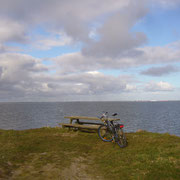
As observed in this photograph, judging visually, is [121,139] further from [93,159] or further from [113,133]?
[93,159]

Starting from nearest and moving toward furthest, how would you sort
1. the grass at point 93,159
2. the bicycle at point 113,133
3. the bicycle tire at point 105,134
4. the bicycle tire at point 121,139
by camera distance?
the grass at point 93,159 < the bicycle tire at point 121,139 < the bicycle at point 113,133 < the bicycle tire at point 105,134

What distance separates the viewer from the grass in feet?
21.4

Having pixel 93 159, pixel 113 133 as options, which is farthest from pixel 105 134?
pixel 93 159

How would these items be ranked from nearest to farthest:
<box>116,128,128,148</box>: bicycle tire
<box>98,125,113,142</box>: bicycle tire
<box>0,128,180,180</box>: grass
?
<box>0,128,180,180</box>: grass, <box>116,128,128,148</box>: bicycle tire, <box>98,125,113,142</box>: bicycle tire

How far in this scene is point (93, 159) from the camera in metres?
8.59

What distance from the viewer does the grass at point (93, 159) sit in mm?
6512

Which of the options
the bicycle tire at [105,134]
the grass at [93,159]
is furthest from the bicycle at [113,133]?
the grass at [93,159]

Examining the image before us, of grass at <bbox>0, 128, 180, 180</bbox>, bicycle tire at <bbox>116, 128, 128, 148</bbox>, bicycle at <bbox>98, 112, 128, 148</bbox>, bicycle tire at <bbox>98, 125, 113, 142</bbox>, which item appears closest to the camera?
grass at <bbox>0, 128, 180, 180</bbox>

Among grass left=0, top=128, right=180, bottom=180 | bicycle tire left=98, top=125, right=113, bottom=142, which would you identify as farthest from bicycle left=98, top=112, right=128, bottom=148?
grass left=0, top=128, right=180, bottom=180

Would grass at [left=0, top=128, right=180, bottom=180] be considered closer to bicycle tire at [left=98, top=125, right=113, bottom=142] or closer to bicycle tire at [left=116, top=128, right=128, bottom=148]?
bicycle tire at [left=116, top=128, right=128, bottom=148]

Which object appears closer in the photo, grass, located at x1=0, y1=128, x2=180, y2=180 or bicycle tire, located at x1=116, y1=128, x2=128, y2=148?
grass, located at x1=0, y1=128, x2=180, y2=180

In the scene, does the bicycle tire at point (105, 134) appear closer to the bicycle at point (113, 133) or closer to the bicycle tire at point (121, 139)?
the bicycle at point (113, 133)

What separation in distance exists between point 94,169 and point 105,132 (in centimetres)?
461

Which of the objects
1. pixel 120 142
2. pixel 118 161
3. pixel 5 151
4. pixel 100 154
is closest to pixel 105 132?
pixel 120 142
